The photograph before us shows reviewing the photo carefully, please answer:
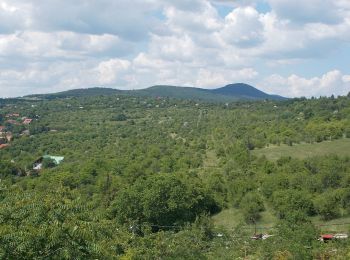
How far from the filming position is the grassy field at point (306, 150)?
7362 centimetres

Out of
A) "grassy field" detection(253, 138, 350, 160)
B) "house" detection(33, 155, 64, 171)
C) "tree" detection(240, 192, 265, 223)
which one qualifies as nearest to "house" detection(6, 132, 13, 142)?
"house" detection(33, 155, 64, 171)

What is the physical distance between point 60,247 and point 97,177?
56.4 m

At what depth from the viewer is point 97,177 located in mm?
68188

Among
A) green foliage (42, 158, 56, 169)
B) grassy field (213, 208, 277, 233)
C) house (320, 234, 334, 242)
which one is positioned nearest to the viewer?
house (320, 234, 334, 242)

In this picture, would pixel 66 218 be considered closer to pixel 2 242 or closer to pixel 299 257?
pixel 2 242

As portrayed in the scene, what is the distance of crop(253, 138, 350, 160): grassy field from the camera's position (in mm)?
73625

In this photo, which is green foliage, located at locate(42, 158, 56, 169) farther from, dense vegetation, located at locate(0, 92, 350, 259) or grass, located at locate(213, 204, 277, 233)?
grass, located at locate(213, 204, 277, 233)

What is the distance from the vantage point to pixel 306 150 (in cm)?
7725

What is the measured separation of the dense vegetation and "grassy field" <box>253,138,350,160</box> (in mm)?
2539

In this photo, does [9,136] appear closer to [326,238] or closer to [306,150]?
[306,150]

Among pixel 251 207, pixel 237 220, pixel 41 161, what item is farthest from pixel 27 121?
pixel 251 207

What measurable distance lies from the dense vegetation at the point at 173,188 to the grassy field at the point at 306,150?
254 centimetres

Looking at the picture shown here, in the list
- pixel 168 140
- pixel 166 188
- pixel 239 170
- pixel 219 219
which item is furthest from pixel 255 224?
pixel 168 140

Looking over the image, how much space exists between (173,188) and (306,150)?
109 ft
